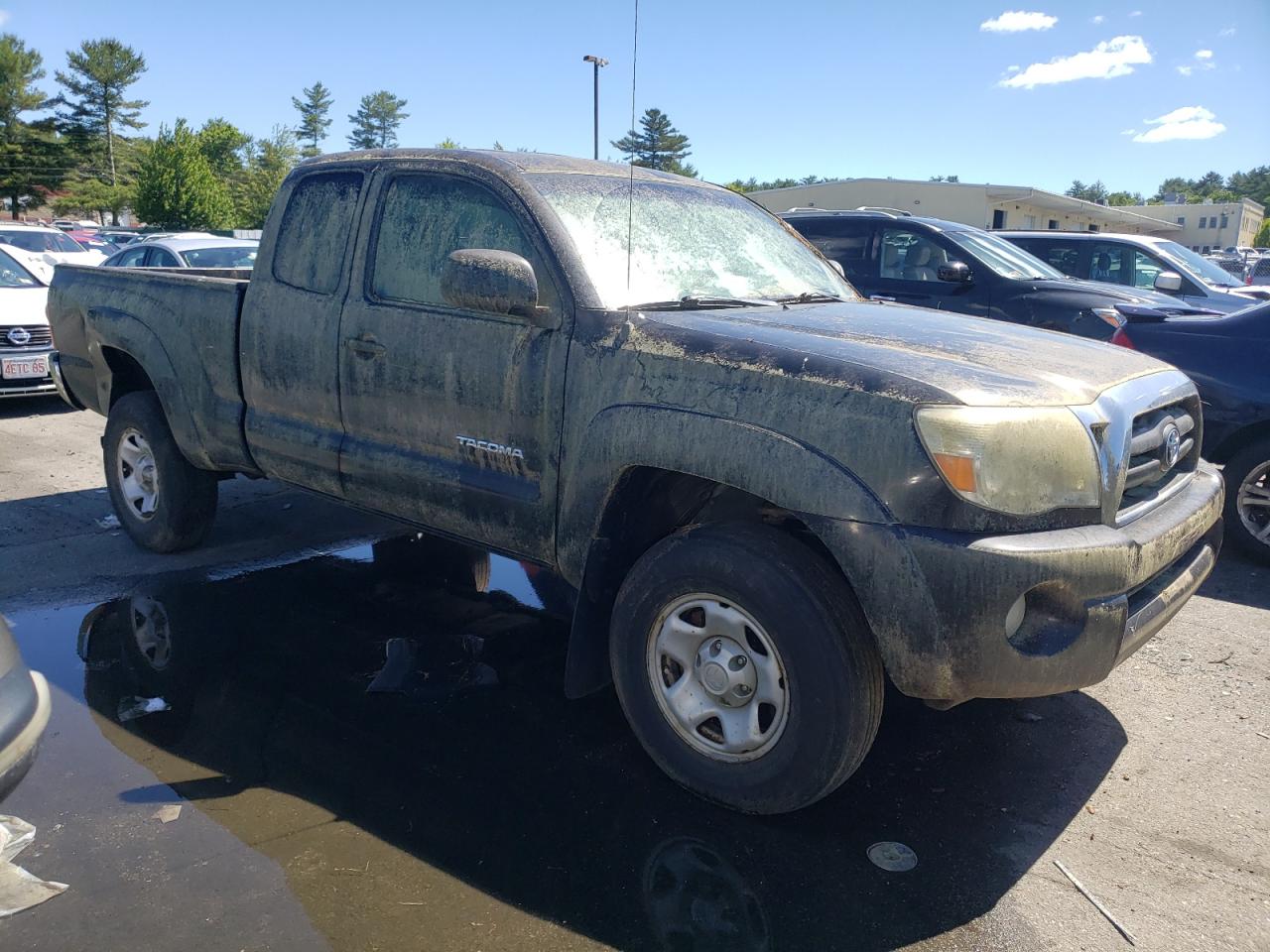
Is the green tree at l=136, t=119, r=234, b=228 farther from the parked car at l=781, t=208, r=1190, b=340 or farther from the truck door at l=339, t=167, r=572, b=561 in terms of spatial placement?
the truck door at l=339, t=167, r=572, b=561

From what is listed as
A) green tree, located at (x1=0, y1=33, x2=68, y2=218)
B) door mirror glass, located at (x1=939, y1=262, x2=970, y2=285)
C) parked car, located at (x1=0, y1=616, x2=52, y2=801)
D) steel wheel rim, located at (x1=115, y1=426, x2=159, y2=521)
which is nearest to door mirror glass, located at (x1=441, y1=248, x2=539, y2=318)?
parked car, located at (x1=0, y1=616, x2=52, y2=801)

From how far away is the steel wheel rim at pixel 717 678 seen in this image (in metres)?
2.95

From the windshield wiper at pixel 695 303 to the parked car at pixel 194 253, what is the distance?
8638 millimetres

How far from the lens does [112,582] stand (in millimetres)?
5078

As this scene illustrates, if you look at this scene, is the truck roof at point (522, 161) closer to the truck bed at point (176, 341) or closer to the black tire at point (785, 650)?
the truck bed at point (176, 341)

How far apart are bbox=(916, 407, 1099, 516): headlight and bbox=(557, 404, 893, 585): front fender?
0.23 m

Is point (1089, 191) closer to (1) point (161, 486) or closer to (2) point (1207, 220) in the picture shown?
(2) point (1207, 220)

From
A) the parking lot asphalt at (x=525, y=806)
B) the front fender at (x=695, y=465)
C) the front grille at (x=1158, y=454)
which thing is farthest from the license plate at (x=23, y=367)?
the front grille at (x=1158, y=454)

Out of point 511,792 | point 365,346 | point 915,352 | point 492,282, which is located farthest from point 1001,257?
point 511,792

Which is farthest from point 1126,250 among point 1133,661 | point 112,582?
point 112,582

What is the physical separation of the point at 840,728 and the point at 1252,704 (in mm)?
2246

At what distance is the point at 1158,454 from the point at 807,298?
4.66 ft

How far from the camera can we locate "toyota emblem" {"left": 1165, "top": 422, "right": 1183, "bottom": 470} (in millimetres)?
3391

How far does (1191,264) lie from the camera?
11023 millimetres
